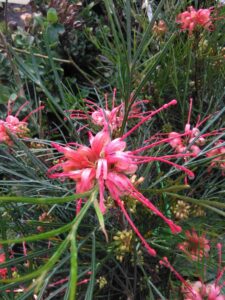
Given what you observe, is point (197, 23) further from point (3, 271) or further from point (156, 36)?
point (3, 271)

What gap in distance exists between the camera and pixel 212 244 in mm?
521

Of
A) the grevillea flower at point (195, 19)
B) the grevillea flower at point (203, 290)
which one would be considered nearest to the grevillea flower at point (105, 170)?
the grevillea flower at point (203, 290)

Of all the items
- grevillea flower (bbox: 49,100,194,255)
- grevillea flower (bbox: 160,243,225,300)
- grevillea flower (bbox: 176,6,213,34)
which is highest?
grevillea flower (bbox: 49,100,194,255)

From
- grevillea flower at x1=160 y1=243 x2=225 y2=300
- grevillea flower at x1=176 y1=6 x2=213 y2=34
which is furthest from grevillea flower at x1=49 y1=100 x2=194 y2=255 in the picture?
grevillea flower at x1=176 y1=6 x2=213 y2=34

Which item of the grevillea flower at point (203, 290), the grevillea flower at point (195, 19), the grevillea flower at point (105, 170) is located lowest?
the grevillea flower at point (203, 290)

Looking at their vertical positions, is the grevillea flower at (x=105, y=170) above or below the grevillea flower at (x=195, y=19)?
above

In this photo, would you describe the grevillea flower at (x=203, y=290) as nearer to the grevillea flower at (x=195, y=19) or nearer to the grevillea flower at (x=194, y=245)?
the grevillea flower at (x=194, y=245)

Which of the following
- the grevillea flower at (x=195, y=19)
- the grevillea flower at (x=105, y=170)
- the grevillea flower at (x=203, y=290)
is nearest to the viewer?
the grevillea flower at (x=105, y=170)

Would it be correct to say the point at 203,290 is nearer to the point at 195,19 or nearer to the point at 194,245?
the point at 194,245

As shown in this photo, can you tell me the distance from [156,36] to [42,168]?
1.42 feet

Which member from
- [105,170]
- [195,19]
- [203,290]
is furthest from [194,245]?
[195,19]

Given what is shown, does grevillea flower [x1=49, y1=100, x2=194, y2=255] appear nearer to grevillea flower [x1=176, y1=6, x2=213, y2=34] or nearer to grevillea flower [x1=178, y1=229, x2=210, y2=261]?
grevillea flower [x1=178, y1=229, x2=210, y2=261]

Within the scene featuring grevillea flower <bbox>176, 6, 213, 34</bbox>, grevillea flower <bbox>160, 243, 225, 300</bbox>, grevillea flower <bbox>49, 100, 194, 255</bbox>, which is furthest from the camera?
grevillea flower <bbox>176, 6, 213, 34</bbox>

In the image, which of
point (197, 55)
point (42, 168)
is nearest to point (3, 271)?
point (42, 168)
